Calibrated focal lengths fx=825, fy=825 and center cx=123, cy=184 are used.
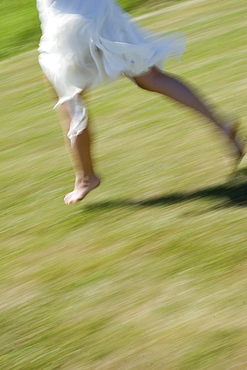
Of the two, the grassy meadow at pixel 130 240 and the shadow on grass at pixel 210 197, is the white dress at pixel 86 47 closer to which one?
the shadow on grass at pixel 210 197

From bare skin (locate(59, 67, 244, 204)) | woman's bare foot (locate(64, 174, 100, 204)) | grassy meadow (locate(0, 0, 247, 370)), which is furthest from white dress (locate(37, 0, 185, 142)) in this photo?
grassy meadow (locate(0, 0, 247, 370))

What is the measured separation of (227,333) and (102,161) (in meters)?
2.06

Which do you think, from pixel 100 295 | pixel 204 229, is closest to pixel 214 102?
pixel 204 229

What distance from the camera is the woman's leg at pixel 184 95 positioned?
13.1ft

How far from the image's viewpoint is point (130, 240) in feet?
12.1

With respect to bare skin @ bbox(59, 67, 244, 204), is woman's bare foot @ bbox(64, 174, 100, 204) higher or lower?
lower

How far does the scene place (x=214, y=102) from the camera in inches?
204

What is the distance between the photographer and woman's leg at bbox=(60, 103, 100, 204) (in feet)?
13.4

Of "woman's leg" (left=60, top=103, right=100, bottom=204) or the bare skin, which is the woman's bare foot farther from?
the bare skin

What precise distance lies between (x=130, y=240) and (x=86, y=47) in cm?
94

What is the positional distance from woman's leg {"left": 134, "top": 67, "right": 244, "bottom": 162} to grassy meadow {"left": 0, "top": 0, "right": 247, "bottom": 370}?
0.72ft

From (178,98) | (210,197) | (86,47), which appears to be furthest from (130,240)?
(86,47)

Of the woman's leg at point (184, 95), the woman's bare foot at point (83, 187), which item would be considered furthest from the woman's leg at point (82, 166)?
the woman's leg at point (184, 95)

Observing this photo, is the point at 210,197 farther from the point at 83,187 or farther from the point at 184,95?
the point at 83,187
